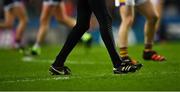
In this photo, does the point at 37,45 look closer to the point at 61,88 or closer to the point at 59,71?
the point at 59,71

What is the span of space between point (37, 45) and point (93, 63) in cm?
303

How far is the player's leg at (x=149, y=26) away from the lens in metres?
12.4

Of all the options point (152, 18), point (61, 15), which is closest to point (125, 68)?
point (152, 18)

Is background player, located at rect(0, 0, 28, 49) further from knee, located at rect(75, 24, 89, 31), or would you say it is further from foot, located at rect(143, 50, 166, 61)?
knee, located at rect(75, 24, 89, 31)

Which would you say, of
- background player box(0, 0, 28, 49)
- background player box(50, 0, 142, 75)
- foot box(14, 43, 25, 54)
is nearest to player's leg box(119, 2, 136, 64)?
background player box(50, 0, 142, 75)

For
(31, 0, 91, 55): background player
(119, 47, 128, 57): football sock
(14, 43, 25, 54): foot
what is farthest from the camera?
(14, 43, 25, 54): foot

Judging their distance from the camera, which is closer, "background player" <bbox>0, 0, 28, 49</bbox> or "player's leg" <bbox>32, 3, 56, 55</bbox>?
"player's leg" <bbox>32, 3, 56, 55</bbox>

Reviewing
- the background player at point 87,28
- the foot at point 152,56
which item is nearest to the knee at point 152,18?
the foot at point 152,56

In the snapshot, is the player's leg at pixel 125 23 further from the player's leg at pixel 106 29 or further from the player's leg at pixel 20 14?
the player's leg at pixel 20 14

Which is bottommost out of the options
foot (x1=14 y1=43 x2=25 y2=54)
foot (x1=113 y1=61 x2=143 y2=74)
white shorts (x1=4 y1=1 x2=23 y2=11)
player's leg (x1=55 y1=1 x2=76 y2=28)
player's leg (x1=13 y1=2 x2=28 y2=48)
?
foot (x1=14 y1=43 x2=25 y2=54)

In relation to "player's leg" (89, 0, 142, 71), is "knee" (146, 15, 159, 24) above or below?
below

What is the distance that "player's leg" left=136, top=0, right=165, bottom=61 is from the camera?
12422mm

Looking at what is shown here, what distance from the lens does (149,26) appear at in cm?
1312

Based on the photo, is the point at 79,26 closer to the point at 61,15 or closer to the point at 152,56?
the point at 152,56
